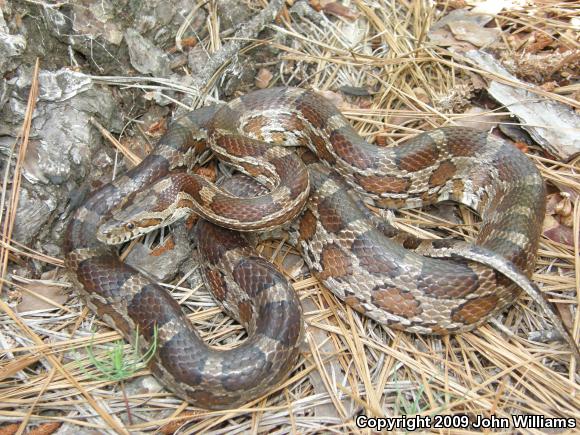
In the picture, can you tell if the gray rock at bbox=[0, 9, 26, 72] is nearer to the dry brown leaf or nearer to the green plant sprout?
the dry brown leaf

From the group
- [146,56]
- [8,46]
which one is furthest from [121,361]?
[146,56]

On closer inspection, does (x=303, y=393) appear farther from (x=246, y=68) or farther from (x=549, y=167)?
(x=246, y=68)

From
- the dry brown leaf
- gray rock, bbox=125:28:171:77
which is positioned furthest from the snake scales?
gray rock, bbox=125:28:171:77

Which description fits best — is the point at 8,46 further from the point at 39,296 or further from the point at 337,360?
the point at 337,360

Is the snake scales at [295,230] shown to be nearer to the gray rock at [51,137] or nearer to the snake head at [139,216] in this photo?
the snake head at [139,216]

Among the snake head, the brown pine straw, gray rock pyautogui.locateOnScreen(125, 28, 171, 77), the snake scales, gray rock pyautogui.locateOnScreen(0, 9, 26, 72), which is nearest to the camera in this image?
the brown pine straw
